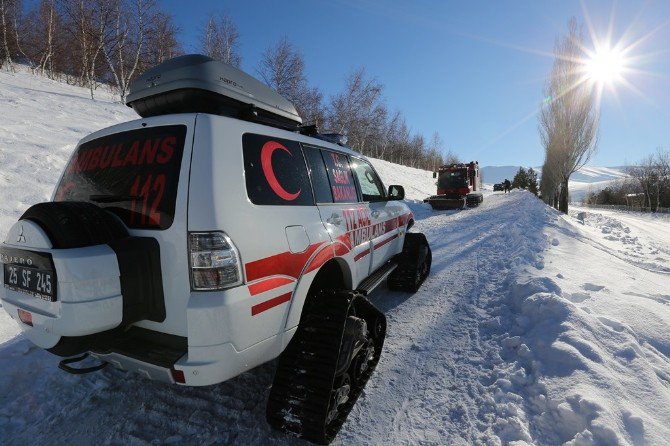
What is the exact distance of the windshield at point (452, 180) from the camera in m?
18.2

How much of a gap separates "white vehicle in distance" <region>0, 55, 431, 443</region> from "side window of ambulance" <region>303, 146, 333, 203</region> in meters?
0.09

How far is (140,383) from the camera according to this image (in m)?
2.63

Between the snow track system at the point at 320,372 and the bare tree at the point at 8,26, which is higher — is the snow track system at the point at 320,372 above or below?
below

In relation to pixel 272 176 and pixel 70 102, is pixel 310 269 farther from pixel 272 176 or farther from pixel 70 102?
pixel 70 102

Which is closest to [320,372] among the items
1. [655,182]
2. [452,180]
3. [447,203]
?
[447,203]

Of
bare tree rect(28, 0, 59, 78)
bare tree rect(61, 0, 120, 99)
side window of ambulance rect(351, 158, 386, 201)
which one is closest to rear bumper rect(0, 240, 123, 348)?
side window of ambulance rect(351, 158, 386, 201)

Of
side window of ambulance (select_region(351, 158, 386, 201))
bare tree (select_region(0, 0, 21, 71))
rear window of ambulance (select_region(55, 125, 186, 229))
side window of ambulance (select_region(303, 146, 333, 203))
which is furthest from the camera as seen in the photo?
bare tree (select_region(0, 0, 21, 71))

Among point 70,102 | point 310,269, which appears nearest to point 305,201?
point 310,269

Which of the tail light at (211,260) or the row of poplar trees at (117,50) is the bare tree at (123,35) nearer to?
the row of poplar trees at (117,50)

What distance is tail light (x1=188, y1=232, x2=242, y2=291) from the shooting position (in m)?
1.64

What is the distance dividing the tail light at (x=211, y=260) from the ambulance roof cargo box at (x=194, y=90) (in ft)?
3.67

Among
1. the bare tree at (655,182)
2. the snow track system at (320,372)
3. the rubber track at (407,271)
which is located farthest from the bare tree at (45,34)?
the bare tree at (655,182)

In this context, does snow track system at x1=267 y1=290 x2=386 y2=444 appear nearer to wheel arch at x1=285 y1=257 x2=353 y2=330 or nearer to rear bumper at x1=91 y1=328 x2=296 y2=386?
wheel arch at x1=285 y1=257 x2=353 y2=330

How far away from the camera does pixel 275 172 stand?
216 centimetres
